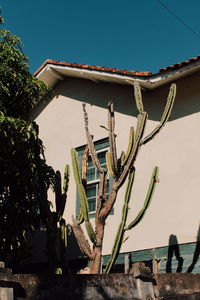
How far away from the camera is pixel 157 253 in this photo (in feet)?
31.6

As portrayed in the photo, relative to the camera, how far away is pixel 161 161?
10.3m

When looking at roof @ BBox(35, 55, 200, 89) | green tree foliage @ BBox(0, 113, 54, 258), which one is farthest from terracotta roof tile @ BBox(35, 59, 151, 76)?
green tree foliage @ BBox(0, 113, 54, 258)

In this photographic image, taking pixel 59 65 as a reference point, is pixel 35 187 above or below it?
below

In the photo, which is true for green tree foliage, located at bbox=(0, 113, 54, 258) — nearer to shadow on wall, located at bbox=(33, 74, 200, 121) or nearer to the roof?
the roof

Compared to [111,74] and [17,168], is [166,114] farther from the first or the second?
[17,168]

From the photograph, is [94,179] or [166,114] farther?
[94,179]

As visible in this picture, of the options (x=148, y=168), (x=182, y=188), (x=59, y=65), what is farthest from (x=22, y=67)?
(x=182, y=188)

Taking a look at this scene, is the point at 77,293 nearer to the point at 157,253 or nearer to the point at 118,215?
the point at 157,253

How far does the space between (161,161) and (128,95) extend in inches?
87.0

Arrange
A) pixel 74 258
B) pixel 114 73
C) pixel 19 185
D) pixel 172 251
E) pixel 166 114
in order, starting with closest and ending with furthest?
pixel 166 114 → pixel 172 251 → pixel 19 185 → pixel 114 73 → pixel 74 258

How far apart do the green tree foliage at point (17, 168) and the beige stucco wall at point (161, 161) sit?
2.15 m

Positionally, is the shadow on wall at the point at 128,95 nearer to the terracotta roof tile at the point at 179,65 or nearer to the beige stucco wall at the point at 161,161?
the beige stucco wall at the point at 161,161

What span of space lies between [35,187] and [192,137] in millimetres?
3700

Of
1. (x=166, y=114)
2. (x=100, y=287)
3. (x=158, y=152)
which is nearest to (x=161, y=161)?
(x=158, y=152)
